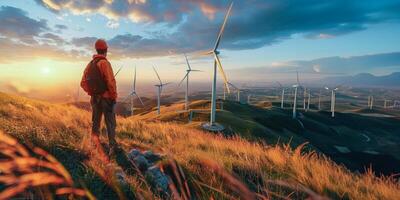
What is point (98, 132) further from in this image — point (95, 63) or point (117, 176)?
point (117, 176)

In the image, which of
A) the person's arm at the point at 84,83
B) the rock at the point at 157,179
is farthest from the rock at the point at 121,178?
the person's arm at the point at 84,83

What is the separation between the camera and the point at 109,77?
31.0ft

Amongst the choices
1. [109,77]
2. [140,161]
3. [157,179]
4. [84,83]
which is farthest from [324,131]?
[157,179]

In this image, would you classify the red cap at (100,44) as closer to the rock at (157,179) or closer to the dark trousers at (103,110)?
the dark trousers at (103,110)

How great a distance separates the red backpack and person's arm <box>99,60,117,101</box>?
13 centimetres

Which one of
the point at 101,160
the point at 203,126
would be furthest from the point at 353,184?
the point at 203,126

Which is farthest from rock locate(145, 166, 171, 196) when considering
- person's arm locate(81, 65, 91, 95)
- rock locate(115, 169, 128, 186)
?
person's arm locate(81, 65, 91, 95)

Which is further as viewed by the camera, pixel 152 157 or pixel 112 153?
pixel 112 153

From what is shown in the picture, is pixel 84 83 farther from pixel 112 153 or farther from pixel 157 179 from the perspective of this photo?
pixel 157 179

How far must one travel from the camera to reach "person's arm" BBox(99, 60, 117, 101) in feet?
30.8

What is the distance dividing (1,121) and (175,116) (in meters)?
69.2

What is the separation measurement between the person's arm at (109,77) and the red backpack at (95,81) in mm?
134

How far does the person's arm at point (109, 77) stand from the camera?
9391mm

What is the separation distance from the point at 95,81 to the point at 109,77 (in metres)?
0.42
